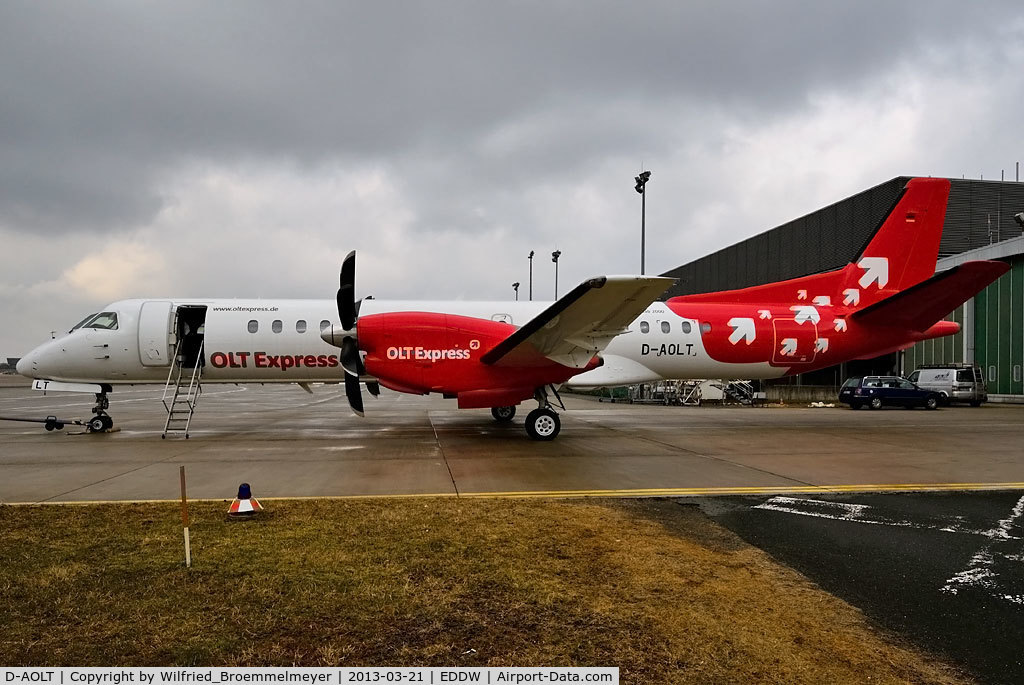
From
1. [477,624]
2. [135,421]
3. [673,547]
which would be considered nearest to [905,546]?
[673,547]

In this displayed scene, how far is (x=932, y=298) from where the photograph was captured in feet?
43.6

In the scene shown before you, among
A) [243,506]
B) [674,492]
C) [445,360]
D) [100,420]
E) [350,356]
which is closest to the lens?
[243,506]

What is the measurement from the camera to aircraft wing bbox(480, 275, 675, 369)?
9875 mm

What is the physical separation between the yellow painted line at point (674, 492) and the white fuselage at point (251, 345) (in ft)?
19.8

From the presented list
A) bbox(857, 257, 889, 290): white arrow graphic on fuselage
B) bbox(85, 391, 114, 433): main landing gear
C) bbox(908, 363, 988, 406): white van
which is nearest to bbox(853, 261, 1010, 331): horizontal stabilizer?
bbox(857, 257, 889, 290): white arrow graphic on fuselage

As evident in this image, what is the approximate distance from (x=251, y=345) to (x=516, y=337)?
6682mm

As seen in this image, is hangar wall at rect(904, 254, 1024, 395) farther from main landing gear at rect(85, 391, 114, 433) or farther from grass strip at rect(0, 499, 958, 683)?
main landing gear at rect(85, 391, 114, 433)

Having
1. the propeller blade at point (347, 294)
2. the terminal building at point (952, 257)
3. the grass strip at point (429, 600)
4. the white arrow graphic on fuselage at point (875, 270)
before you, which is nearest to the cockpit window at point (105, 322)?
the propeller blade at point (347, 294)

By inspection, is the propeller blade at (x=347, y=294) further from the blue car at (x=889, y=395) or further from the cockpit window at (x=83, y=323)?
the blue car at (x=889, y=395)

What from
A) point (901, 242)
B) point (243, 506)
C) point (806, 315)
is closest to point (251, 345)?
point (243, 506)

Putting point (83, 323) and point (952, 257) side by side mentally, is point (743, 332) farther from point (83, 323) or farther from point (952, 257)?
point (952, 257)

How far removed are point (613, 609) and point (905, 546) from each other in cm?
323

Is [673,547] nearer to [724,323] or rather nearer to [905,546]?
[905,546]

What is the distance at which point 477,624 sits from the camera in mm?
3412
